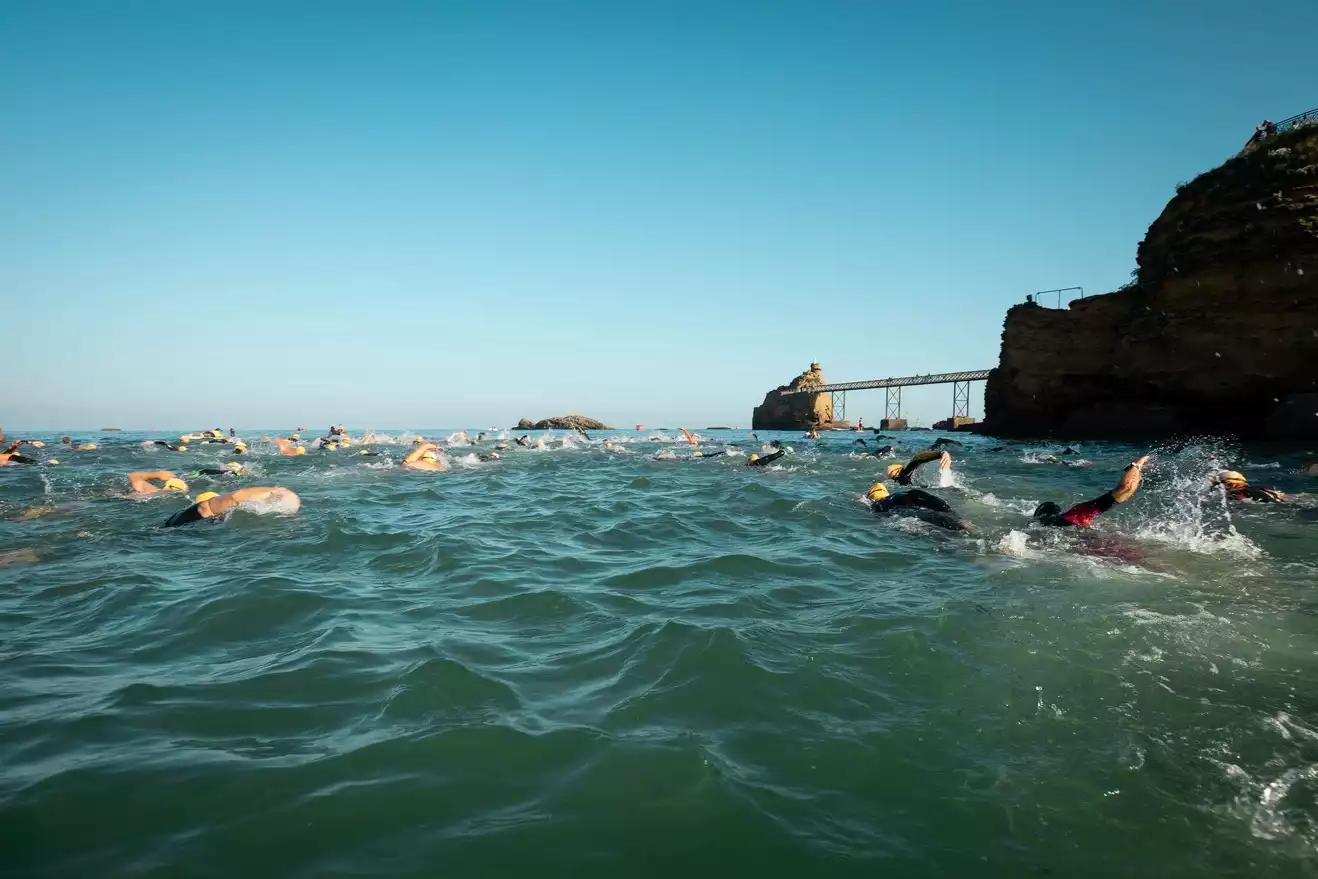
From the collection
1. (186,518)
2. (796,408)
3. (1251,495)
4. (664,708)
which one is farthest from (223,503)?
(796,408)

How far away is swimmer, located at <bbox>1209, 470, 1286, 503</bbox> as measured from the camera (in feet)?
34.1

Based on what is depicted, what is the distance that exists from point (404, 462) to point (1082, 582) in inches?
757

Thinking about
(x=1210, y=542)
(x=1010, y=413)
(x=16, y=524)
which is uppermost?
(x=1010, y=413)

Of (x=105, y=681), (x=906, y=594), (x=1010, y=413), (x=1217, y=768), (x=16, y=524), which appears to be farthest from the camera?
(x=1010, y=413)

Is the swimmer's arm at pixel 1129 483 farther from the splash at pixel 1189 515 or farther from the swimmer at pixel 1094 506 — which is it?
the splash at pixel 1189 515

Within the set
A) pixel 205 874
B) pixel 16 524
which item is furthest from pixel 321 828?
pixel 16 524

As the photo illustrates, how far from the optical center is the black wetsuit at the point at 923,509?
867cm

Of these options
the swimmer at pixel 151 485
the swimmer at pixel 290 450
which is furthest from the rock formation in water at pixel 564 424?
the swimmer at pixel 151 485

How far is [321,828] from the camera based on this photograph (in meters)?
2.38

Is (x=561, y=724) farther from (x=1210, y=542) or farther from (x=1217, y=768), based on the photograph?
(x=1210, y=542)

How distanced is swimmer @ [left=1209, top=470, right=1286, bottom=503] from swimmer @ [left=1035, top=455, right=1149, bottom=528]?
14.0ft

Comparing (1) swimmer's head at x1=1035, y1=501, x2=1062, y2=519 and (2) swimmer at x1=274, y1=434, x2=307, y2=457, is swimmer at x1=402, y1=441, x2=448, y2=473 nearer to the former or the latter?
(2) swimmer at x1=274, y1=434, x2=307, y2=457

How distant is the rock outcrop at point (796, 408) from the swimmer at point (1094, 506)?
6730 cm

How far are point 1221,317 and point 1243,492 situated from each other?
56.4ft
